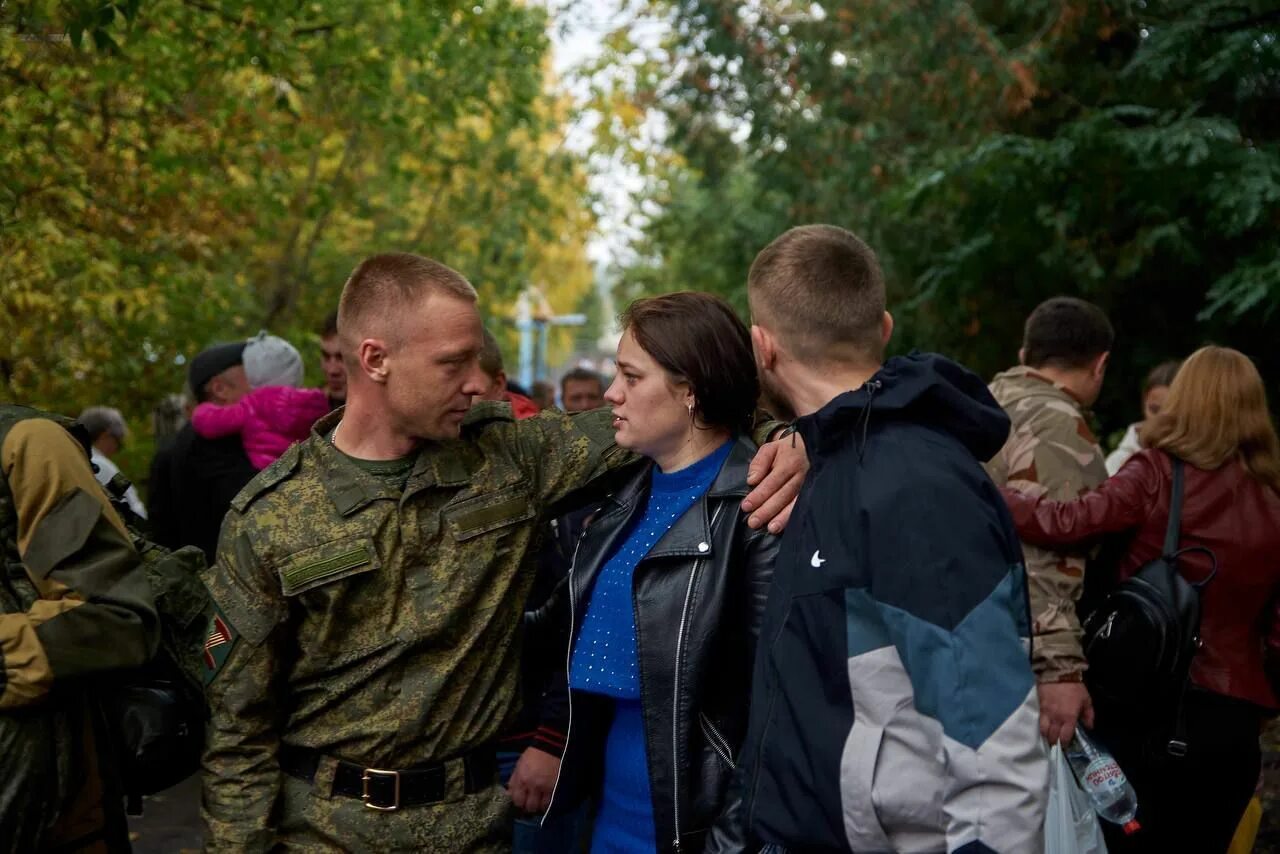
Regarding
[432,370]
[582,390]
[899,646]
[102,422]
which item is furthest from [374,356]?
[102,422]

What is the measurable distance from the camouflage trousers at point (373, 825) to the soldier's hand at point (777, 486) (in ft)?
3.27

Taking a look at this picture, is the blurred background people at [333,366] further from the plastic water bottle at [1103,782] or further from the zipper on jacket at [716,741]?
the zipper on jacket at [716,741]

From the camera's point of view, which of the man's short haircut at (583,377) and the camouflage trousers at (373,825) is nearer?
the camouflage trousers at (373,825)

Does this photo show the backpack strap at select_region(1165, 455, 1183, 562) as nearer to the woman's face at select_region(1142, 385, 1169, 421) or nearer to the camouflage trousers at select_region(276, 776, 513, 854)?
the camouflage trousers at select_region(276, 776, 513, 854)

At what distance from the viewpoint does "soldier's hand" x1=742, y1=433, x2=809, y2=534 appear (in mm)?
2943

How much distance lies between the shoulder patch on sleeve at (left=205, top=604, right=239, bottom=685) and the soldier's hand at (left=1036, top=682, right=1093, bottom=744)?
8.34ft

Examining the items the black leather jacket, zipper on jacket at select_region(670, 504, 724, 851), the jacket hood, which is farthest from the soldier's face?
the jacket hood

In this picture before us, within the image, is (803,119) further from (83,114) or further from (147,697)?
(147,697)

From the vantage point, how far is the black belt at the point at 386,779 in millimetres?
3148

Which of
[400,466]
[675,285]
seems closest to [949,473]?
[400,466]

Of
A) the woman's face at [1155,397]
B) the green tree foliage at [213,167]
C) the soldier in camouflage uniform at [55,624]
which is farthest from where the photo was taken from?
the green tree foliage at [213,167]

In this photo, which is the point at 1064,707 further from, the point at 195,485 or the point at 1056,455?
the point at 195,485

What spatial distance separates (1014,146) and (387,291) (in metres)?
6.71

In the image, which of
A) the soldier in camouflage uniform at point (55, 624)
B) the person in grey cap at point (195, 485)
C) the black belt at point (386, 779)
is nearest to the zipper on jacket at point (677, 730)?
the black belt at point (386, 779)
